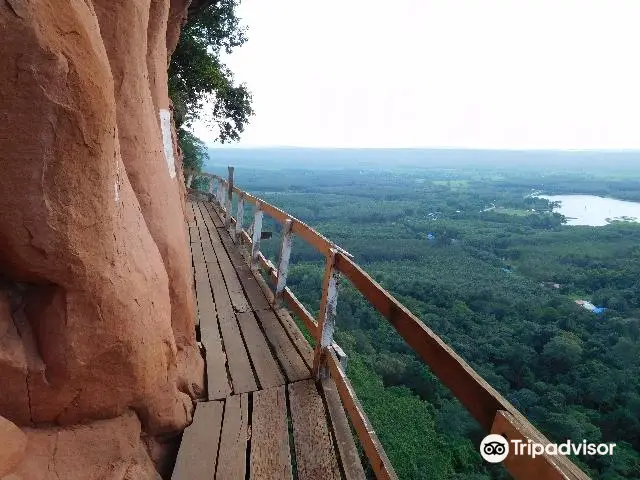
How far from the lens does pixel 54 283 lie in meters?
2.35

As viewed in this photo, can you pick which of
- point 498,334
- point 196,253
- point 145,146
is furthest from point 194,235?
point 498,334

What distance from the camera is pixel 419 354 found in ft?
→ 7.12

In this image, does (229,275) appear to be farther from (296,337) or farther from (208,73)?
(208,73)

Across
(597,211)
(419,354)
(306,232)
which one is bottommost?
(597,211)

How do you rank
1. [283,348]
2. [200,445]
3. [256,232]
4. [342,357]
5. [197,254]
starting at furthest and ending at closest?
[197,254] → [256,232] → [283,348] → [342,357] → [200,445]

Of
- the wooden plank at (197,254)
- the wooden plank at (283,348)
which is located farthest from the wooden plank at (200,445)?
the wooden plank at (197,254)

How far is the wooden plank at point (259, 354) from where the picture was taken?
4.04 metres

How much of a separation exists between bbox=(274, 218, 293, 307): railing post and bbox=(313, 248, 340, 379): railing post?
5.84 feet

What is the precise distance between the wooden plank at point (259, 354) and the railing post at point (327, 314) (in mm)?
435

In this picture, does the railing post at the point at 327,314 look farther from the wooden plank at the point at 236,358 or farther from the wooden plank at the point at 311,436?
the wooden plank at the point at 236,358

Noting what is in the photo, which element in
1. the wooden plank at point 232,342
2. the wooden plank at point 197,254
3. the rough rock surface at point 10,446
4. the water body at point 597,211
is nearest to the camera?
the rough rock surface at point 10,446

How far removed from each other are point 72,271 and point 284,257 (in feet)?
11.6

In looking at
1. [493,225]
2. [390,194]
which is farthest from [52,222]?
[390,194]

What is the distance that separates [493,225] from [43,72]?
135 meters
